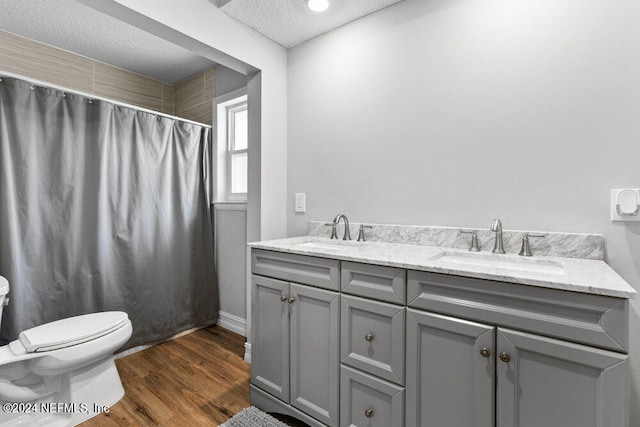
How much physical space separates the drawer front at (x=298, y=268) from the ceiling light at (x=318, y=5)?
4.68 ft

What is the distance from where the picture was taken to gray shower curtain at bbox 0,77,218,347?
180cm

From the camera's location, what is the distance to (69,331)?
1.59 metres

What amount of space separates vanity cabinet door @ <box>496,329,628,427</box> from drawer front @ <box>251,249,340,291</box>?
2.19ft

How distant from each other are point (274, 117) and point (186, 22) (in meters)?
0.75

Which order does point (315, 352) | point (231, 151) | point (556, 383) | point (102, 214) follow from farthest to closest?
point (231, 151)
point (102, 214)
point (315, 352)
point (556, 383)

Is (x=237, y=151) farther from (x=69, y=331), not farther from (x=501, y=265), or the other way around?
(x=501, y=265)

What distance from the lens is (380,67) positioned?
181 cm

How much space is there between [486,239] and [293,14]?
67.4 inches

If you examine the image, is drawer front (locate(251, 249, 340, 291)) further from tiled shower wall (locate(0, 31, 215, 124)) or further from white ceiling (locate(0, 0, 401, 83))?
tiled shower wall (locate(0, 31, 215, 124))

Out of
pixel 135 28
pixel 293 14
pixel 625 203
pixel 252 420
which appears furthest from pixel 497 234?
pixel 135 28

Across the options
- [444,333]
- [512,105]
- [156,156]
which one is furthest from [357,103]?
[156,156]

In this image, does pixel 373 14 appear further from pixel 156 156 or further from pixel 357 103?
pixel 156 156

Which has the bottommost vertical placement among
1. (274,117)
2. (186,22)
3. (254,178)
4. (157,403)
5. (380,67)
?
(157,403)

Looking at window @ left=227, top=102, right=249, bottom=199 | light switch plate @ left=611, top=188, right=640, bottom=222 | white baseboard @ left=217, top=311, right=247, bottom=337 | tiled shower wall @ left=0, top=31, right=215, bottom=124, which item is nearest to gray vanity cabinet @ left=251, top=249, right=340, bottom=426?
white baseboard @ left=217, top=311, right=247, bottom=337
